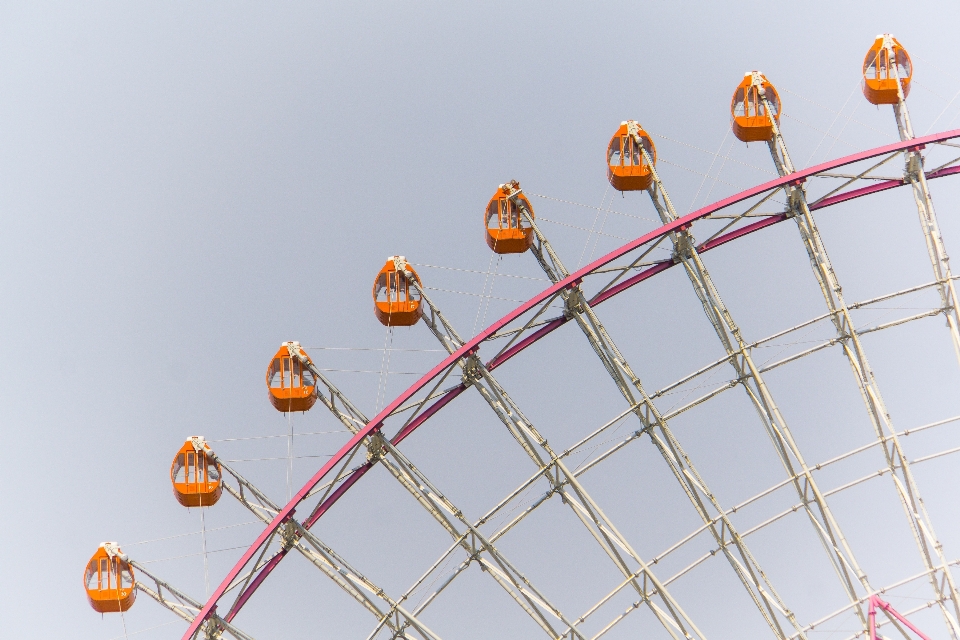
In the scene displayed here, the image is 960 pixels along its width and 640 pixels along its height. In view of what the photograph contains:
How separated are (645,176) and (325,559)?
52.1 ft

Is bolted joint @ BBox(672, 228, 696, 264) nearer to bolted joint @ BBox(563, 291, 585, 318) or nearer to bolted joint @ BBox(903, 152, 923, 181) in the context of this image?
bolted joint @ BBox(563, 291, 585, 318)

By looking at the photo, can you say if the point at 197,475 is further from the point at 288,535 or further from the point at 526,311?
the point at 526,311

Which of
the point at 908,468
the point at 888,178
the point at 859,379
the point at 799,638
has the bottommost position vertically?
the point at 799,638

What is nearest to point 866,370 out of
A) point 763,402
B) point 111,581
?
point 763,402

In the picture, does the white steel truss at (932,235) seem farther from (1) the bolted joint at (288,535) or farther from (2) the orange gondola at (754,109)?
(1) the bolted joint at (288,535)

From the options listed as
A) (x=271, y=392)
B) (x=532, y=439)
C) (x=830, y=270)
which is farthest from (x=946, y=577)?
(x=271, y=392)

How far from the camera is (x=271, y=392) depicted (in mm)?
48625

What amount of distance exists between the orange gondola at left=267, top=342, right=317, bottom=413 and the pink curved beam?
297 cm

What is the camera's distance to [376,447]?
47.2m

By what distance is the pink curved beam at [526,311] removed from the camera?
45844 mm

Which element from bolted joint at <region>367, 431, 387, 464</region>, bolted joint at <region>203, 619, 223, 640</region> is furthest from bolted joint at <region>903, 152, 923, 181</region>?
bolted joint at <region>203, 619, 223, 640</region>

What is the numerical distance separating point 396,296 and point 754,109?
13.0 meters

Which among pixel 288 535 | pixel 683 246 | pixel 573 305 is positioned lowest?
pixel 288 535

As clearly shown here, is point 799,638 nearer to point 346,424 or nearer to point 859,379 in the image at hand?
point 859,379
